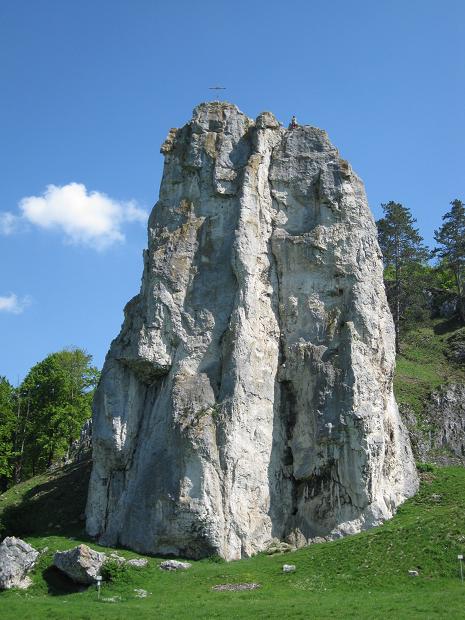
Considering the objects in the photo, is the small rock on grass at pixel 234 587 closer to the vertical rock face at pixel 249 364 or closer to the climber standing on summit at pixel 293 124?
the vertical rock face at pixel 249 364

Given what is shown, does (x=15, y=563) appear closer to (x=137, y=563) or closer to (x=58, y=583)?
(x=58, y=583)

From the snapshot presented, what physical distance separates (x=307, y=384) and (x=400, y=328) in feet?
75.9

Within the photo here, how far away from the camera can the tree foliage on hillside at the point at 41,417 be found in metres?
52.1

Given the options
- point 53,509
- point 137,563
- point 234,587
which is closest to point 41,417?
point 53,509

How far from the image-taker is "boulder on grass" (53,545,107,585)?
30.3 metres

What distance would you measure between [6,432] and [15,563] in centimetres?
1967

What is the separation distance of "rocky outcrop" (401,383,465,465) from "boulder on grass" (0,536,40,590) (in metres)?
22.1

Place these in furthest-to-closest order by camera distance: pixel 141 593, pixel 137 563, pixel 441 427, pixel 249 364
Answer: pixel 441 427 < pixel 249 364 < pixel 137 563 < pixel 141 593

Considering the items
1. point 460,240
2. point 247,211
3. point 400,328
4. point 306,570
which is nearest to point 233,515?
point 306,570

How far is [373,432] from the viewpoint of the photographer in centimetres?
3534

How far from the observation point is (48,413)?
53.2m

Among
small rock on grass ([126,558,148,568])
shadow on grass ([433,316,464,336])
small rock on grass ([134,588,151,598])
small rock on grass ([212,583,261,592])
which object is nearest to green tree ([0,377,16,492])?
small rock on grass ([126,558,148,568])

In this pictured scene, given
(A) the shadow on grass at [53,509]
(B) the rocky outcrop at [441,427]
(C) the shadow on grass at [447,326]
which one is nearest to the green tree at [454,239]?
(C) the shadow on grass at [447,326]

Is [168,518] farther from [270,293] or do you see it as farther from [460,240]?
[460,240]
